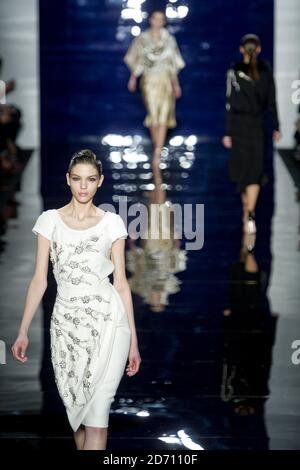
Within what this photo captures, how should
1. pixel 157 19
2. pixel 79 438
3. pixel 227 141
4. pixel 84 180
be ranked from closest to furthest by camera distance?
1. pixel 84 180
2. pixel 79 438
3. pixel 227 141
4. pixel 157 19

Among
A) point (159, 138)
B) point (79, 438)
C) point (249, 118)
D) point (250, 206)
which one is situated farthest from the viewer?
point (159, 138)

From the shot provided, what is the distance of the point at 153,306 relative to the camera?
7.87m

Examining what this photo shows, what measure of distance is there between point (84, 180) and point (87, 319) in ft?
1.40

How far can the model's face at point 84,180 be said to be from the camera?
14.5 ft

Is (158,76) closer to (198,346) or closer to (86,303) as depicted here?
(198,346)

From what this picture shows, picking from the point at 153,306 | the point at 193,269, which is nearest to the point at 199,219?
the point at 193,269

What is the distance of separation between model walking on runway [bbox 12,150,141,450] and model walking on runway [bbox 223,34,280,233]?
5.79 meters

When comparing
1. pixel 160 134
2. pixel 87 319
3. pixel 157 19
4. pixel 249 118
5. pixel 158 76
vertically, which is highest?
pixel 157 19

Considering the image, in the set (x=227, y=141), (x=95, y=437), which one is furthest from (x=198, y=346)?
(x=227, y=141)

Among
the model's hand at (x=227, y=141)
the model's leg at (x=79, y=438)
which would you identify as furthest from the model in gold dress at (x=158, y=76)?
the model's leg at (x=79, y=438)

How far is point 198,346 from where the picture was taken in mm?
6902
